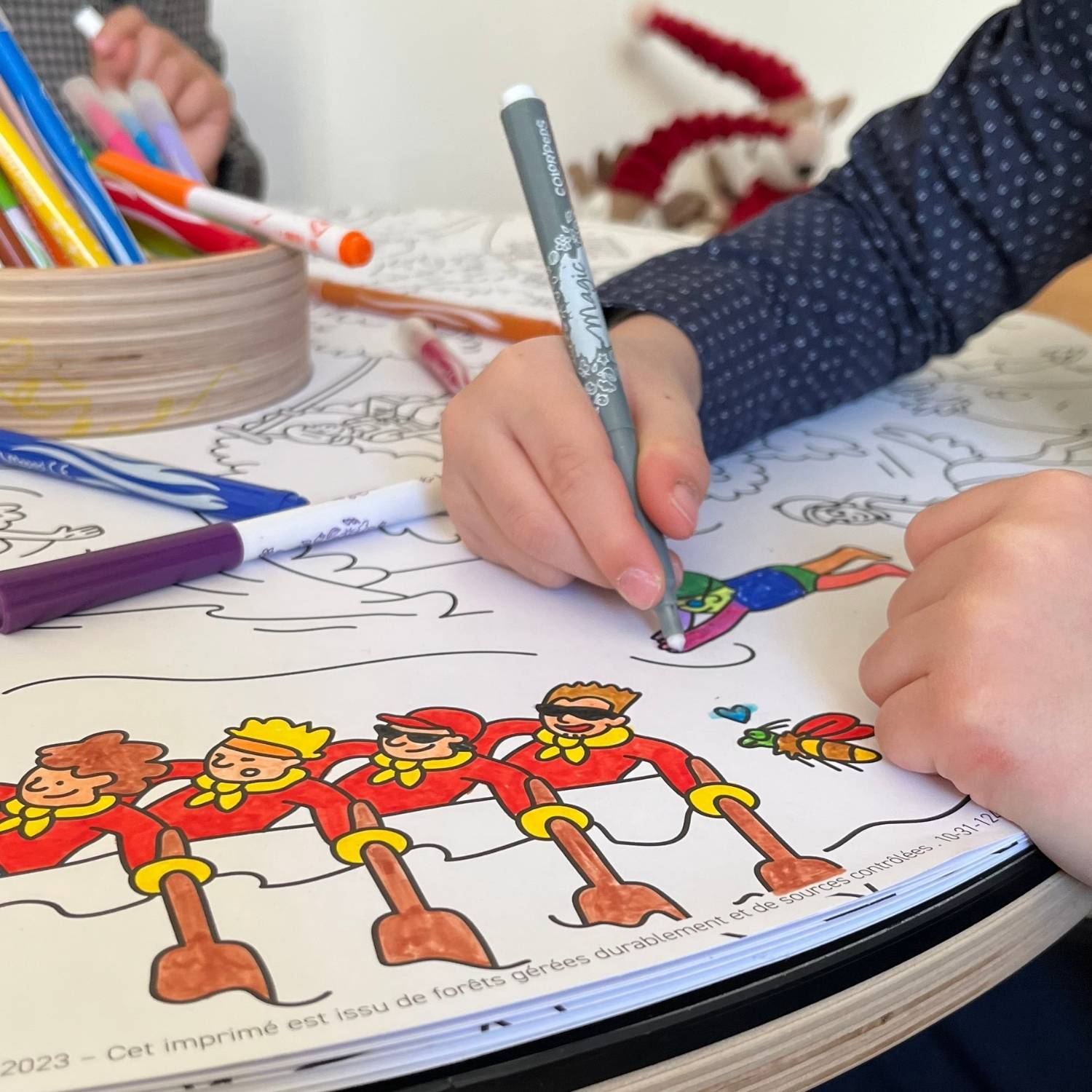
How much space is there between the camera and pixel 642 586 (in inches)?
13.2

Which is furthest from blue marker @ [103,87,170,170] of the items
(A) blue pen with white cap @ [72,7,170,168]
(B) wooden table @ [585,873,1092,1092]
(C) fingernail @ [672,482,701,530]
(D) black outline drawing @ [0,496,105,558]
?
(B) wooden table @ [585,873,1092,1092]

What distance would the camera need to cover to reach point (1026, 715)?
0.26m

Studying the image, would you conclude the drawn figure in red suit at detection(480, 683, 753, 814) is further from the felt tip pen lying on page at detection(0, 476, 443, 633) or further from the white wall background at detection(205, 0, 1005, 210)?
the white wall background at detection(205, 0, 1005, 210)

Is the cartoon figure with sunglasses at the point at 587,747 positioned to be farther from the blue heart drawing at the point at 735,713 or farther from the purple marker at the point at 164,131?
the purple marker at the point at 164,131

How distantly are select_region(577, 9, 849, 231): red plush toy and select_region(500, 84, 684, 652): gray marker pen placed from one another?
2.98 feet

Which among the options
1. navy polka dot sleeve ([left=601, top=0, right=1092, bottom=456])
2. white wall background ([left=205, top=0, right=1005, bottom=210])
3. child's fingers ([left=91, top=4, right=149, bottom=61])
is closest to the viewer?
navy polka dot sleeve ([left=601, top=0, right=1092, bottom=456])

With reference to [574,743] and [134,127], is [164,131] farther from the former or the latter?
[574,743]

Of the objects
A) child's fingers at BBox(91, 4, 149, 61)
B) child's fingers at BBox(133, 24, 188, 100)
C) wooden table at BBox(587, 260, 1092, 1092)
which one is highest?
Result: child's fingers at BBox(91, 4, 149, 61)

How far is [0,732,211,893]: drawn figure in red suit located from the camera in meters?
0.24

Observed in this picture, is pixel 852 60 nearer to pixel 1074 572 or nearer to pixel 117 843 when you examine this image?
pixel 1074 572

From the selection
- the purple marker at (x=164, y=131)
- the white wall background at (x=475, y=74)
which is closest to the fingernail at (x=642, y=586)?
the purple marker at (x=164, y=131)

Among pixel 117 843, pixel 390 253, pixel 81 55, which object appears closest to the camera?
pixel 117 843

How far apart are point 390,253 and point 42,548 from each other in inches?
17.1

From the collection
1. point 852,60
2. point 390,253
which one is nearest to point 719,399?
point 390,253
